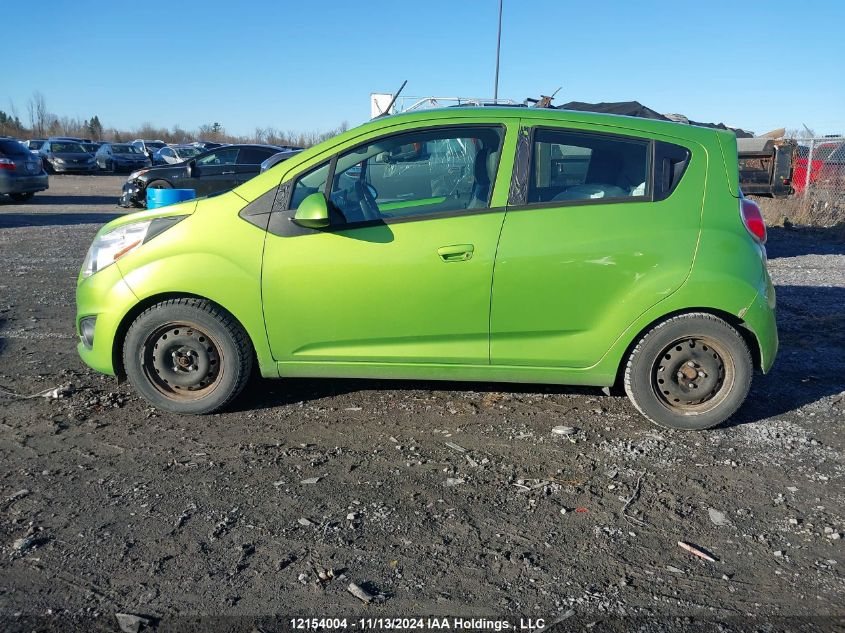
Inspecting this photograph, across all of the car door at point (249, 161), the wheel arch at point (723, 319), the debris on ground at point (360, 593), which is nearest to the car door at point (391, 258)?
the wheel arch at point (723, 319)

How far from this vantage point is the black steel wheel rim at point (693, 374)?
14.3 feet

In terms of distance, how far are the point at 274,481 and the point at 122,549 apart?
0.83 meters

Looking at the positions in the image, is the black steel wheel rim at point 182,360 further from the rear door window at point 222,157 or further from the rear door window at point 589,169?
the rear door window at point 222,157

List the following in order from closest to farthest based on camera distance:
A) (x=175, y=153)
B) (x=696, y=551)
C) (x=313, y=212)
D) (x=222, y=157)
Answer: (x=696, y=551) → (x=313, y=212) → (x=222, y=157) → (x=175, y=153)

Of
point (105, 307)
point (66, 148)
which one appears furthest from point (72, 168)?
point (105, 307)

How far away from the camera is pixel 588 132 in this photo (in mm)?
4340

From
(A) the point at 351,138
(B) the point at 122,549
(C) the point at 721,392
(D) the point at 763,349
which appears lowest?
(B) the point at 122,549

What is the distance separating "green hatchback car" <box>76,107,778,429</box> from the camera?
4.21 m

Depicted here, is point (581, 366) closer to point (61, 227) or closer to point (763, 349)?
point (763, 349)

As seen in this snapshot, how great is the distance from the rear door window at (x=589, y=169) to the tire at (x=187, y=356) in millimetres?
2014

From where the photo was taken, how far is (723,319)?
170 inches

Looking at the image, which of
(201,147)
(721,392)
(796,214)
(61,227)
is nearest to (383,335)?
(721,392)

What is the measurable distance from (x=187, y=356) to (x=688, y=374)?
3068 mm

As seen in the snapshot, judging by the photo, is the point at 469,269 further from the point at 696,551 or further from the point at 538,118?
the point at 696,551
